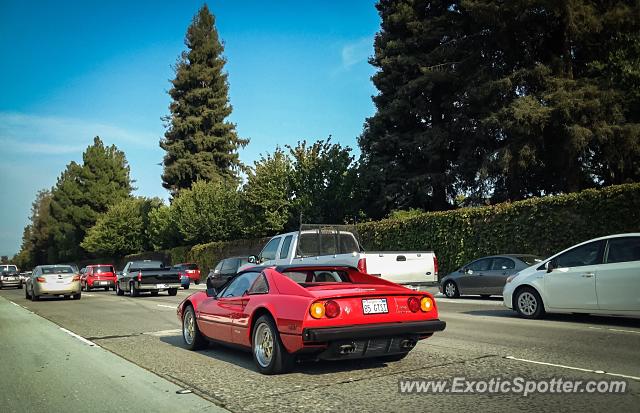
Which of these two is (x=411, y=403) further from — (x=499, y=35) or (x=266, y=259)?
(x=499, y=35)

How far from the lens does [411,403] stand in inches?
203

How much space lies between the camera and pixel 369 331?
6.19 meters

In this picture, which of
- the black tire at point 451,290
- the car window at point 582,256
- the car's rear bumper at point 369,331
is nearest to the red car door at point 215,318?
the car's rear bumper at point 369,331

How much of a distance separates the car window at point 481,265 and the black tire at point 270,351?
39.2 ft

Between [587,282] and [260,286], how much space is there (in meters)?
6.51

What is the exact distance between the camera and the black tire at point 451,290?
60.1ft

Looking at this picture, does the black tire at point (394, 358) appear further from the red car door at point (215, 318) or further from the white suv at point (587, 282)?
the white suv at point (587, 282)

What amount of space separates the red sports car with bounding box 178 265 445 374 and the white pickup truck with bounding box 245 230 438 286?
5.42 m

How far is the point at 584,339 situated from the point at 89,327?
1005 centimetres

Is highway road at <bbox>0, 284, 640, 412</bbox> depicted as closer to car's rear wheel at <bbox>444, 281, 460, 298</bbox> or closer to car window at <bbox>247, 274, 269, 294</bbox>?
car window at <bbox>247, 274, 269, 294</bbox>

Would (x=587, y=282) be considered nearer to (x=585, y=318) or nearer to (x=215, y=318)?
(x=585, y=318)

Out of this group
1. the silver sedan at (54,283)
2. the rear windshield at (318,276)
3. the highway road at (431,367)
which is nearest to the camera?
the highway road at (431,367)

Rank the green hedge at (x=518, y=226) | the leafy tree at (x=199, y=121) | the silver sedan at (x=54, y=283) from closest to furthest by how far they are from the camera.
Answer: the green hedge at (x=518, y=226), the silver sedan at (x=54, y=283), the leafy tree at (x=199, y=121)

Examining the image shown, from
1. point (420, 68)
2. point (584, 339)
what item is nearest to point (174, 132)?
point (420, 68)
